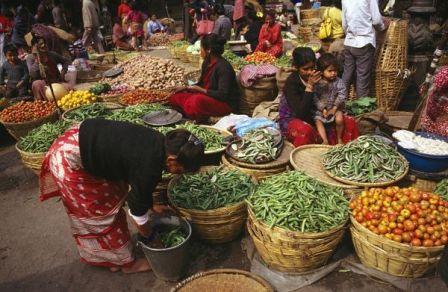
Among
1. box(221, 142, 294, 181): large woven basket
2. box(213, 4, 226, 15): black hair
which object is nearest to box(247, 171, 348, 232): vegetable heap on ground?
box(221, 142, 294, 181): large woven basket

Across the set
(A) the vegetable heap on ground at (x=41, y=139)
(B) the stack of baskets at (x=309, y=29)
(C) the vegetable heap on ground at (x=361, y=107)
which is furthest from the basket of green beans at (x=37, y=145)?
(B) the stack of baskets at (x=309, y=29)

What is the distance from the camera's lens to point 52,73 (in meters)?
7.58

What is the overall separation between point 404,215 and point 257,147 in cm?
171

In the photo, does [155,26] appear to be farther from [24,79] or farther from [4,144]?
[4,144]

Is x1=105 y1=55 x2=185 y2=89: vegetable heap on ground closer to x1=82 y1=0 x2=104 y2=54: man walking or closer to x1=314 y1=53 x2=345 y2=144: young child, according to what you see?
x1=314 y1=53 x2=345 y2=144: young child

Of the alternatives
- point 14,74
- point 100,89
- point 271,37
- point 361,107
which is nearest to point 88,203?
point 361,107

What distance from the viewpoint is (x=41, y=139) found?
16.5 ft

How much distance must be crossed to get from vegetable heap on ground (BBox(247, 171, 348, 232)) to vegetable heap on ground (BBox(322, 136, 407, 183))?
0.29 meters

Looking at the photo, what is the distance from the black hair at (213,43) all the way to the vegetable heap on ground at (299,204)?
2797 mm

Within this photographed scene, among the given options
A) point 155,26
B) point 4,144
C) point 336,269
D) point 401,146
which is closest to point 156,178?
point 336,269

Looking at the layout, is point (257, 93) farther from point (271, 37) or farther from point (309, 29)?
point (309, 29)

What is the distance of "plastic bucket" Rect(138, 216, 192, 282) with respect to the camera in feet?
9.84

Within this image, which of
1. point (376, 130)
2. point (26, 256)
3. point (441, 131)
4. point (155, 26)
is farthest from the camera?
point (155, 26)

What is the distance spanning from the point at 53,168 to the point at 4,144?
4798 mm
